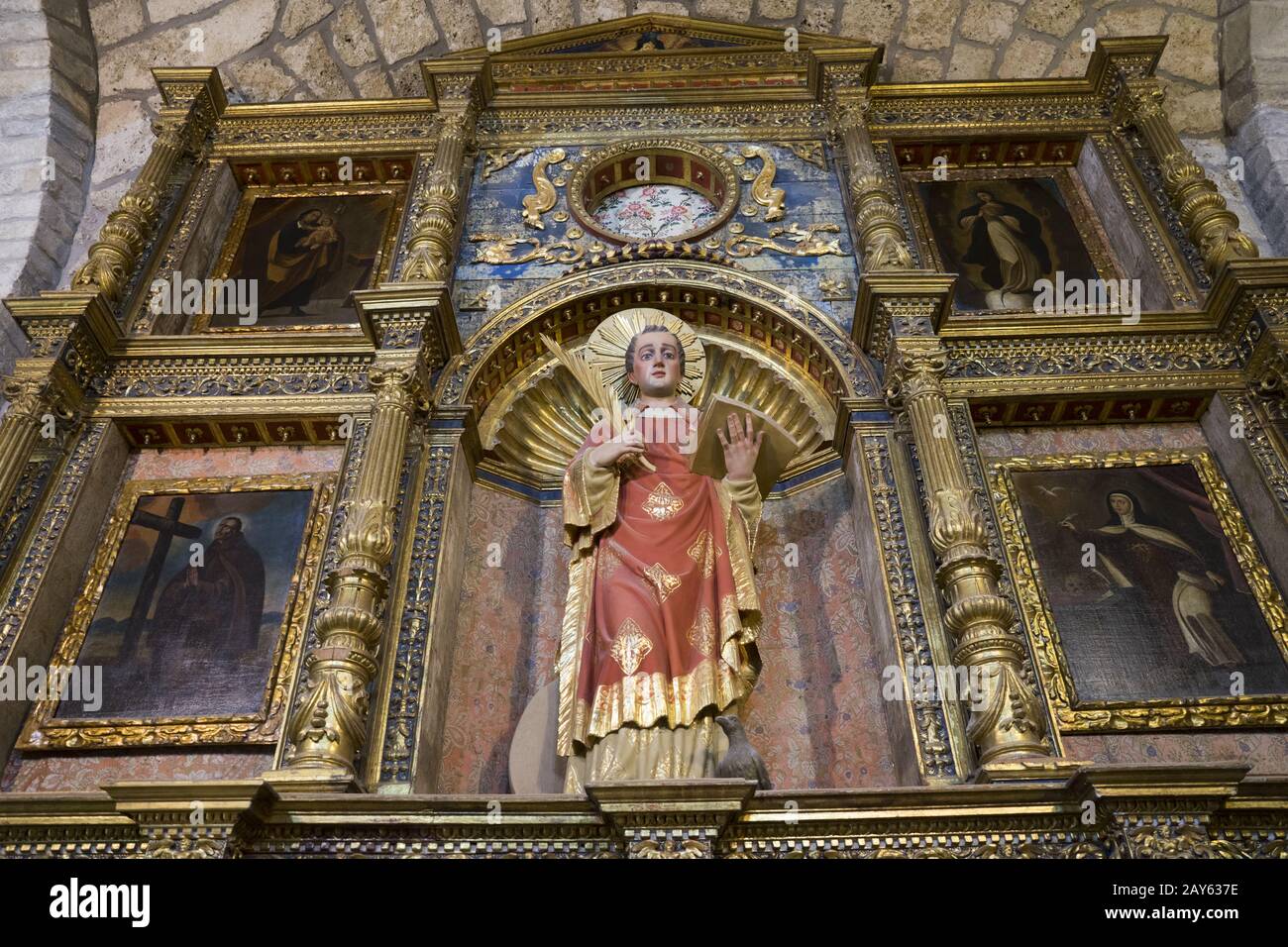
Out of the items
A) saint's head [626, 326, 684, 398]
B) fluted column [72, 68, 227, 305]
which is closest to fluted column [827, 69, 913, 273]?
saint's head [626, 326, 684, 398]

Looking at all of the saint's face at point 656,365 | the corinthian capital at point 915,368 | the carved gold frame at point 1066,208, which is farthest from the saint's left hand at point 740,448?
the carved gold frame at point 1066,208

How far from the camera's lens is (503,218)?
8.85 metres

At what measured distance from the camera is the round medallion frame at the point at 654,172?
8.93 metres

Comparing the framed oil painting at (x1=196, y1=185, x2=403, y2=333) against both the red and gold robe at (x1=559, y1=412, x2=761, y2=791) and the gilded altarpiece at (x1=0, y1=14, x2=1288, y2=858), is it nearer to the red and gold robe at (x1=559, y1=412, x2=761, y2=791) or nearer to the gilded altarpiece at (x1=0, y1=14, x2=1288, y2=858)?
the gilded altarpiece at (x1=0, y1=14, x2=1288, y2=858)

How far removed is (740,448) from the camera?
A: 20.5 feet

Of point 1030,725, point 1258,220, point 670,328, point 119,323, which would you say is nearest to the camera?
point 1030,725

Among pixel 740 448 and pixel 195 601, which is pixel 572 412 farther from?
pixel 195 601

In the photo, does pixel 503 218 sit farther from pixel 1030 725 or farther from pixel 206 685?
pixel 1030 725

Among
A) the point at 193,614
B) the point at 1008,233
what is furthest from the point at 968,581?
the point at 193,614

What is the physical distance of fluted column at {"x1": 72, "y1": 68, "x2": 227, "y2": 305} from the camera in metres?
7.81

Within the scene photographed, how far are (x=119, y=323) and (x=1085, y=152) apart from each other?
778 cm

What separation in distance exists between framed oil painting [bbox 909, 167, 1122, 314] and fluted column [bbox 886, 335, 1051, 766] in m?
1.72

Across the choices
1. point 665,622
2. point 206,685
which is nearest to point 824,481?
point 665,622

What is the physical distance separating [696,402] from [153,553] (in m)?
3.55
